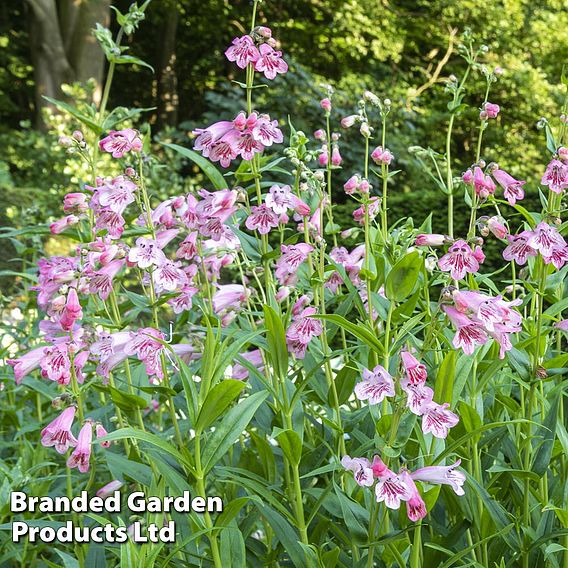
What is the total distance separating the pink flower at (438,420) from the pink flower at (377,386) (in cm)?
8

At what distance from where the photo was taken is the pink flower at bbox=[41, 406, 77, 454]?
5.41ft

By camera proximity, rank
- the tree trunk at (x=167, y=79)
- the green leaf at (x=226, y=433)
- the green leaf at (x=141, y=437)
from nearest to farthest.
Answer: the green leaf at (x=141, y=437) < the green leaf at (x=226, y=433) < the tree trunk at (x=167, y=79)

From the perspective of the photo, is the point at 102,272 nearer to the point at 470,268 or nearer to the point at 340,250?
the point at 340,250

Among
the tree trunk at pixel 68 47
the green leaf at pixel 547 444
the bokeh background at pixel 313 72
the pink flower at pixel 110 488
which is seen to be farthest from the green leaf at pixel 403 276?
the tree trunk at pixel 68 47

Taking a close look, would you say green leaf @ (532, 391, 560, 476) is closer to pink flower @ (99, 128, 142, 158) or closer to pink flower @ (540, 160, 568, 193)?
pink flower @ (540, 160, 568, 193)

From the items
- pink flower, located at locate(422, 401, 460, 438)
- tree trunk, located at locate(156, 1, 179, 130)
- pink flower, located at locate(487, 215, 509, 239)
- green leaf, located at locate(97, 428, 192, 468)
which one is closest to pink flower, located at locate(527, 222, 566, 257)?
pink flower, located at locate(487, 215, 509, 239)

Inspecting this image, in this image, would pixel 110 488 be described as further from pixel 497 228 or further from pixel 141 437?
pixel 497 228

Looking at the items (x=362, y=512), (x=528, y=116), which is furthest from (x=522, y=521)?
(x=528, y=116)

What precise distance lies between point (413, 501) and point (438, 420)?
144 millimetres

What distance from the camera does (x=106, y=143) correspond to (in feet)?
5.75

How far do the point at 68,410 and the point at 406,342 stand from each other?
73 centimetres

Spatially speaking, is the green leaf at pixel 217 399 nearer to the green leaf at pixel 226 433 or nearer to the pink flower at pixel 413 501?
the green leaf at pixel 226 433

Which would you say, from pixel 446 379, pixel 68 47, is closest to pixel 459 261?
pixel 446 379

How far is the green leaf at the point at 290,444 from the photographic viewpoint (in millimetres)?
1495
